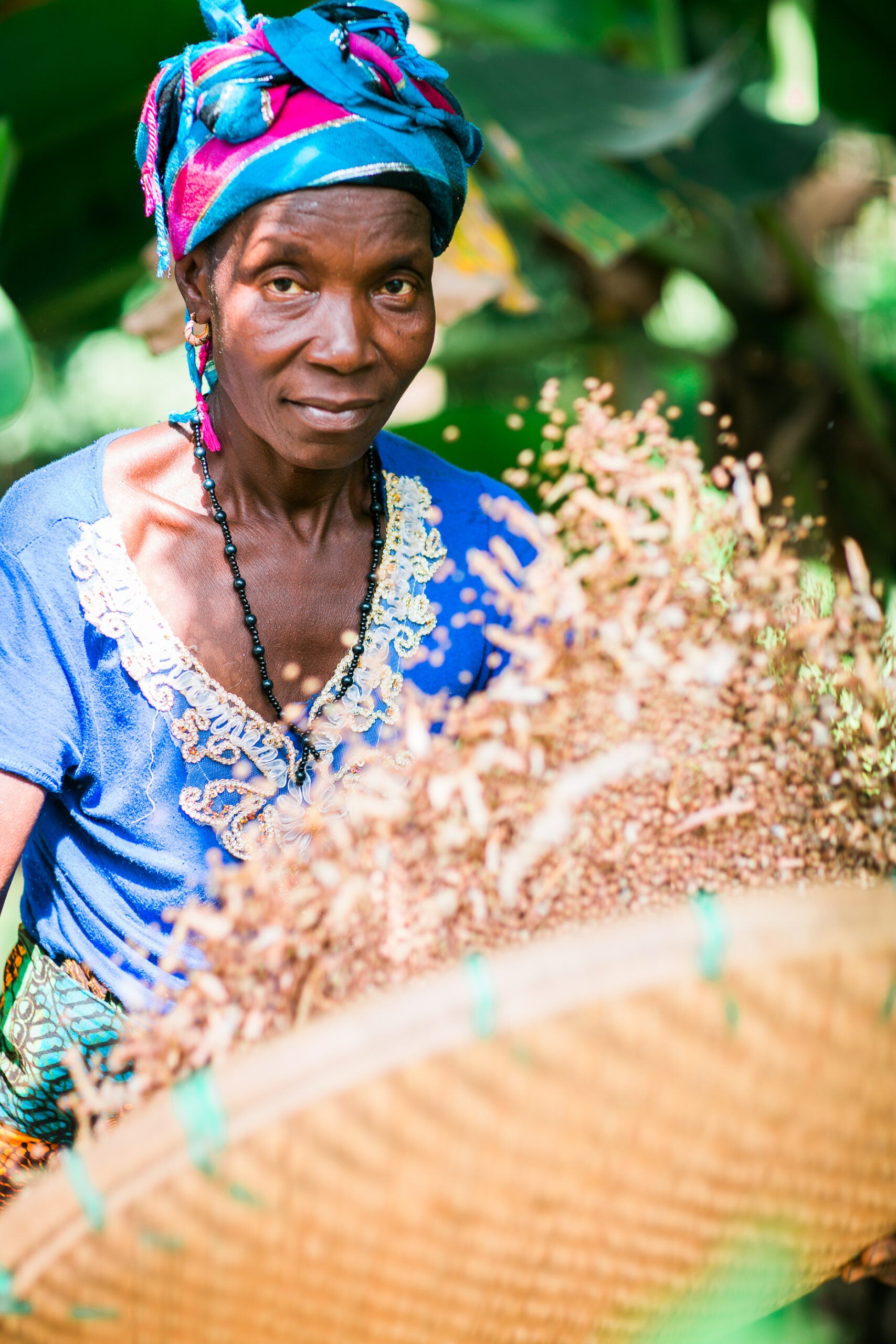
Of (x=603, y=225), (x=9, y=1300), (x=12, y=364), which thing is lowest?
(x=603, y=225)

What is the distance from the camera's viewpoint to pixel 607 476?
4.35 feet

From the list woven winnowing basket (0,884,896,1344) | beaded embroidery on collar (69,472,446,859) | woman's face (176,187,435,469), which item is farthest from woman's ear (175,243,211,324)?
woven winnowing basket (0,884,896,1344)

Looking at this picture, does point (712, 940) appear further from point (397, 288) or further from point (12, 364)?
point (12, 364)

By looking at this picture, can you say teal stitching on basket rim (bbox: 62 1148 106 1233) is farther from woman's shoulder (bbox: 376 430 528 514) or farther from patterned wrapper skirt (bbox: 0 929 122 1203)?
woman's shoulder (bbox: 376 430 528 514)

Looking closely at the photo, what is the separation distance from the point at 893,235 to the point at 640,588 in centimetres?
505

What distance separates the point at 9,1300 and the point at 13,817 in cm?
57

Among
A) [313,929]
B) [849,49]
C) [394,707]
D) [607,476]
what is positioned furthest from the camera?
[849,49]

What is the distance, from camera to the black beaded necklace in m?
1.47

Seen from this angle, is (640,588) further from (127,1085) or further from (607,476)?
(127,1085)

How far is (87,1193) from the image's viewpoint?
2.51 feet

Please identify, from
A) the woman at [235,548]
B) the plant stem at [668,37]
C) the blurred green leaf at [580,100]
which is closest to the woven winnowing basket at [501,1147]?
the woman at [235,548]

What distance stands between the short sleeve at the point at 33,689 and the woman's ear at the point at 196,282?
34 cm

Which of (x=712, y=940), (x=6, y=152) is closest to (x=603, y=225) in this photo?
(x=6, y=152)

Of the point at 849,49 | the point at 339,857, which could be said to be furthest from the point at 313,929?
the point at 849,49
